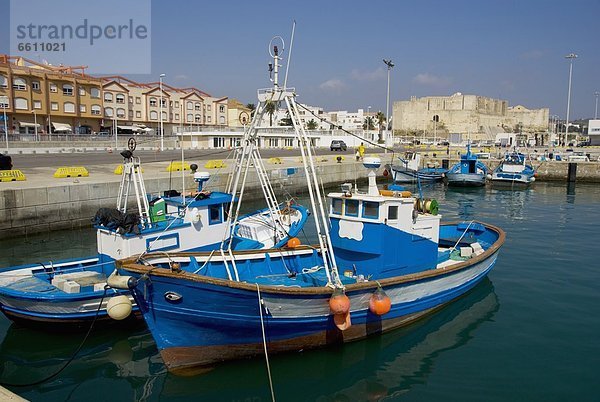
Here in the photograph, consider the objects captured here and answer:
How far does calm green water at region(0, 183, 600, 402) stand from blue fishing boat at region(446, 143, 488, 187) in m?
25.4

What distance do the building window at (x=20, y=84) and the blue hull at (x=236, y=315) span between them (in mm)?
61647

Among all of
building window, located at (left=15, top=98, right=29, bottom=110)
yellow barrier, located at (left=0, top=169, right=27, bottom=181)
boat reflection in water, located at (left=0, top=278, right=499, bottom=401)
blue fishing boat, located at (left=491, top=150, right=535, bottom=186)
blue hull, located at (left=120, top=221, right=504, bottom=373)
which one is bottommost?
boat reflection in water, located at (left=0, top=278, right=499, bottom=401)

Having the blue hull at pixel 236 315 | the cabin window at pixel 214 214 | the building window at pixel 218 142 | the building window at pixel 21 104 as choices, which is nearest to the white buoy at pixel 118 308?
the blue hull at pixel 236 315

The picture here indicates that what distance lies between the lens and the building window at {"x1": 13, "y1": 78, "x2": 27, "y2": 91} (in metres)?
59.7

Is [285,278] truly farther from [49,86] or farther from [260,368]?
[49,86]

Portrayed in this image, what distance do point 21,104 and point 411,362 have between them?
6459 centimetres

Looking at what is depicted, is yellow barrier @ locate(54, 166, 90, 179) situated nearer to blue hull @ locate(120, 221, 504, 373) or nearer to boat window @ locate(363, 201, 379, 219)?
blue hull @ locate(120, 221, 504, 373)

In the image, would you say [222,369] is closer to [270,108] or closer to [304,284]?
[304,284]

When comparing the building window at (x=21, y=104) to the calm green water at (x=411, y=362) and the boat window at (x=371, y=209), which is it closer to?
the calm green water at (x=411, y=362)

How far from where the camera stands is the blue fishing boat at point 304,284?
8.30 metres

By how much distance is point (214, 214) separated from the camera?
1355cm

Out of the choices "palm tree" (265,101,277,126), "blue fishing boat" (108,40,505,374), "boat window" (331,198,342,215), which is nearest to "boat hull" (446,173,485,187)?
"blue fishing boat" (108,40,505,374)

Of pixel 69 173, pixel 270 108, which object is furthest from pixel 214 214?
pixel 69 173

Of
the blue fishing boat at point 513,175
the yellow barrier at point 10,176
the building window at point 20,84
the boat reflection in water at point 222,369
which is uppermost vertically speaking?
the building window at point 20,84
